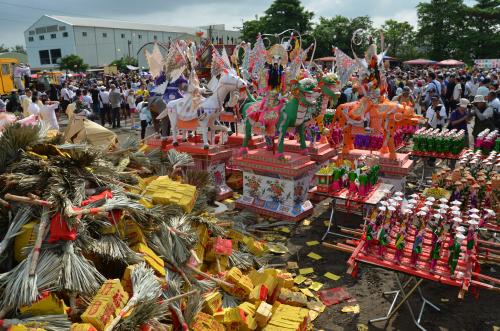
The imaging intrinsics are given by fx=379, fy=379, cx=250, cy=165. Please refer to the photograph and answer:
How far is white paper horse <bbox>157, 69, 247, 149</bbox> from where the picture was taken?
22.4ft

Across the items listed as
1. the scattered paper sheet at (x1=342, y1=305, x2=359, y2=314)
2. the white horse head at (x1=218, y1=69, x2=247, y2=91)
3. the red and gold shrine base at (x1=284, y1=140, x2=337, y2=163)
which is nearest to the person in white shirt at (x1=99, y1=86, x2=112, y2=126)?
the white horse head at (x1=218, y1=69, x2=247, y2=91)

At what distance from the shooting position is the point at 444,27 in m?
35.9

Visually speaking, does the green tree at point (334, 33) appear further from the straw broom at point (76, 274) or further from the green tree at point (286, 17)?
the straw broom at point (76, 274)

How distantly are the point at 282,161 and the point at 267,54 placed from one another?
1.89 metres

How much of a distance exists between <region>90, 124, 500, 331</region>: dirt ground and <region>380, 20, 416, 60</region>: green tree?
131ft

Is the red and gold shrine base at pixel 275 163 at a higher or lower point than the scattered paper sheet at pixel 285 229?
higher

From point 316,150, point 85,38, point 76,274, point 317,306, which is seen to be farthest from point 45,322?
point 85,38

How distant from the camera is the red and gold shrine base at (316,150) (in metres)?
7.29

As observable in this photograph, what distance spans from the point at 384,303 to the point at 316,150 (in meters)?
3.83

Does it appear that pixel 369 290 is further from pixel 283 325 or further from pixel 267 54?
pixel 267 54

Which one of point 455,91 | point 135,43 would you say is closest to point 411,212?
point 455,91

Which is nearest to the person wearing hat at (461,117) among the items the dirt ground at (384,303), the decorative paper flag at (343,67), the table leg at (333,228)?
the decorative paper flag at (343,67)

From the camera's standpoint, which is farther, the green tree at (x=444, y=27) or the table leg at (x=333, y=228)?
the green tree at (x=444, y=27)

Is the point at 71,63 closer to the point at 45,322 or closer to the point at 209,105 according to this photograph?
the point at 209,105
